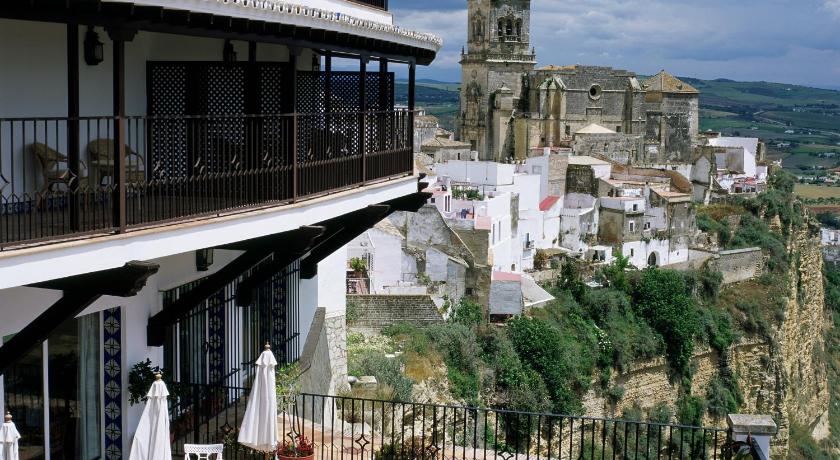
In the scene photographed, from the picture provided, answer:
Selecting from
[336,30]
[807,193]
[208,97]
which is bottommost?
[807,193]

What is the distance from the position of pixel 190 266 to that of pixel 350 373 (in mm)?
10055

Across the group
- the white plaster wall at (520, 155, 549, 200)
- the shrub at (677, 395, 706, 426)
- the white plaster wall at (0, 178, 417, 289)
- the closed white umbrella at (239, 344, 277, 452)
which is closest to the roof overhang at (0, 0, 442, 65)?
the white plaster wall at (0, 178, 417, 289)

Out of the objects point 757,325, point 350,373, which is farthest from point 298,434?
point 757,325

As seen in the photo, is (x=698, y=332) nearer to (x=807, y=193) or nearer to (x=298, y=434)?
(x=298, y=434)

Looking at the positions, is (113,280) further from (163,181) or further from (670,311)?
(670,311)

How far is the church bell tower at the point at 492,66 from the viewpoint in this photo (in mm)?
73312

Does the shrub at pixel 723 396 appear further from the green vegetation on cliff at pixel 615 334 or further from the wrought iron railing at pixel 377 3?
the wrought iron railing at pixel 377 3

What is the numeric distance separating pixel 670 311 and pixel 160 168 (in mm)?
36107

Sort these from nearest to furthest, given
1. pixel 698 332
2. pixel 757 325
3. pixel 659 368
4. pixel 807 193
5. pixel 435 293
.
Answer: pixel 435 293
pixel 659 368
pixel 698 332
pixel 757 325
pixel 807 193

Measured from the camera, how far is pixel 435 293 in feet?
108

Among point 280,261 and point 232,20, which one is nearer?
point 232,20

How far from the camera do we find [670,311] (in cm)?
4328

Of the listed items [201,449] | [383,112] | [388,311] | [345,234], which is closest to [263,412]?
[201,449]

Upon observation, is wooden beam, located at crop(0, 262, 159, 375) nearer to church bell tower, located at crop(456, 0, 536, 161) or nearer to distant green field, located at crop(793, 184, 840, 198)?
church bell tower, located at crop(456, 0, 536, 161)
